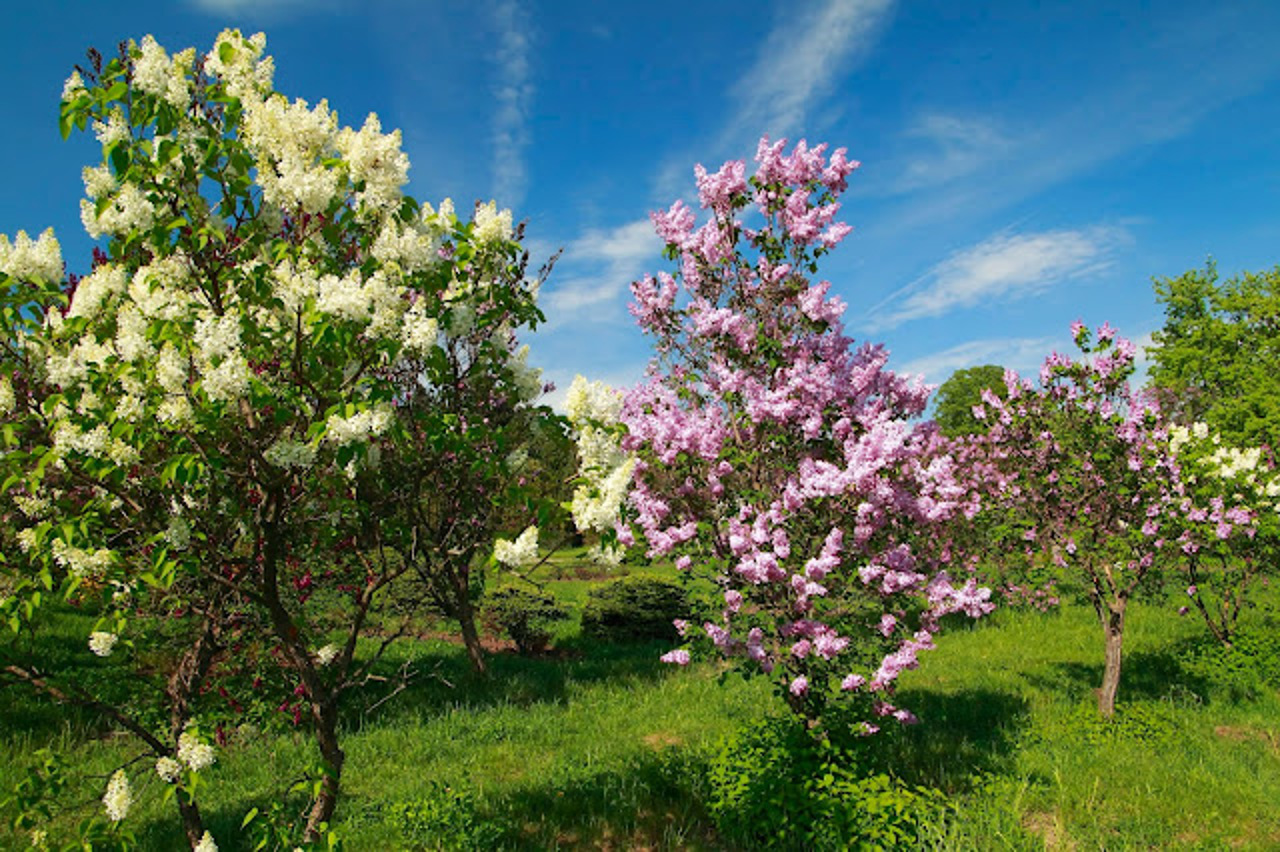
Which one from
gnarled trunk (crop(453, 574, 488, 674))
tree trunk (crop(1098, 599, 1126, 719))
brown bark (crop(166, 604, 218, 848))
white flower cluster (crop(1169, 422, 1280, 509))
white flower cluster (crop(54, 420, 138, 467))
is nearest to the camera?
white flower cluster (crop(54, 420, 138, 467))

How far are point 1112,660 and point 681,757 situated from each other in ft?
19.1

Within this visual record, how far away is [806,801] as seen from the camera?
5.72 metres

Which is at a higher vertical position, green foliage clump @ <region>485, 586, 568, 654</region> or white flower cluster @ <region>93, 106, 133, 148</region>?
white flower cluster @ <region>93, 106, 133, 148</region>

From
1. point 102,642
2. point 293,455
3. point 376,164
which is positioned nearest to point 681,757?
point 102,642

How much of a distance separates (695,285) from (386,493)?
162 inches

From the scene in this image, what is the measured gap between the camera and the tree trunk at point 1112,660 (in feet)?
28.7

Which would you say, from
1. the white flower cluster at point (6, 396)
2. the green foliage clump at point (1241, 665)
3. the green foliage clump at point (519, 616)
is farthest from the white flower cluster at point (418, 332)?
the green foliage clump at point (1241, 665)

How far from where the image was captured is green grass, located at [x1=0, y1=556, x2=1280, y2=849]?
588 cm

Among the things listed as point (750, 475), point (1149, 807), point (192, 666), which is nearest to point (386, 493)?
point (192, 666)

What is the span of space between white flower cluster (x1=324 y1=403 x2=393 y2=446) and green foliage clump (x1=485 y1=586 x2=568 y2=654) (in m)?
10.7

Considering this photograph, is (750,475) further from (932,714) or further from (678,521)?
(932,714)

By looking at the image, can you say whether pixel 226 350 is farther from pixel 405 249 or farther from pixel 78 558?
pixel 78 558

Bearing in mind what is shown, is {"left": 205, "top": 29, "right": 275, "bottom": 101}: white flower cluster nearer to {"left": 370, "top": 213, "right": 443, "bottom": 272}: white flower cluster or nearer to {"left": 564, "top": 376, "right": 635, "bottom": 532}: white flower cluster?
{"left": 370, "top": 213, "right": 443, "bottom": 272}: white flower cluster

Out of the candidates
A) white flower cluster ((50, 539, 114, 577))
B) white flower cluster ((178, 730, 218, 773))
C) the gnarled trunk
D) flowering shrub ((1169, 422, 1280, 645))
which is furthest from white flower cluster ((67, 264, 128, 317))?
flowering shrub ((1169, 422, 1280, 645))
